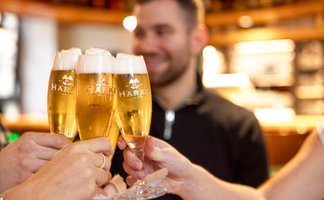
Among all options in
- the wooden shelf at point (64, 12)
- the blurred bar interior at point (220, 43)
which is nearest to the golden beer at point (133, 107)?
the blurred bar interior at point (220, 43)

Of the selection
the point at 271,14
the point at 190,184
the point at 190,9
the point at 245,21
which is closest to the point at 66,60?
the point at 190,184

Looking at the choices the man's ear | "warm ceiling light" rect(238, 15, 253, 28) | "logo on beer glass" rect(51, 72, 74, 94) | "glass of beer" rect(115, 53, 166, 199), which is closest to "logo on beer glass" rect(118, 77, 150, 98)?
"glass of beer" rect(115, 53, 166, 199)

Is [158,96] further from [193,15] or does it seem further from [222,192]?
[222,192]

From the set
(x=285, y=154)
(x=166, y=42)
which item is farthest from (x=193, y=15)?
(x=285, y=154)

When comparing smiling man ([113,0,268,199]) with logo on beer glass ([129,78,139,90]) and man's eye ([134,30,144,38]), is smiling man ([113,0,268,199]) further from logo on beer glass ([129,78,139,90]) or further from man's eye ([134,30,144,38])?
logo on beer glass ([129,78,139,90])

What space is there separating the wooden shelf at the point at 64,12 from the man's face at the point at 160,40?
337 cm

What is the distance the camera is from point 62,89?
1088mm

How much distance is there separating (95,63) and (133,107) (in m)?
0.13

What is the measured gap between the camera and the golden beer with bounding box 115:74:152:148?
1062 mm

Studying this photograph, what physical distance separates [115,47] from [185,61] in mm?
4663

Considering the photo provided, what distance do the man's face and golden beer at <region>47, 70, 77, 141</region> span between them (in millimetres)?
1130

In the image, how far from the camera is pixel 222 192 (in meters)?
1.39

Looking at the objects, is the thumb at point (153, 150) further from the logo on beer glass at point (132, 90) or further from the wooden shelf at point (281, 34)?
the wooden shelf at point (281, 34)

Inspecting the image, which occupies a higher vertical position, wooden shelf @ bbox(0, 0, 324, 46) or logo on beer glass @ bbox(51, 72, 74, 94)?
wooden shelf @ bbox(0, 0, 324, 46)
